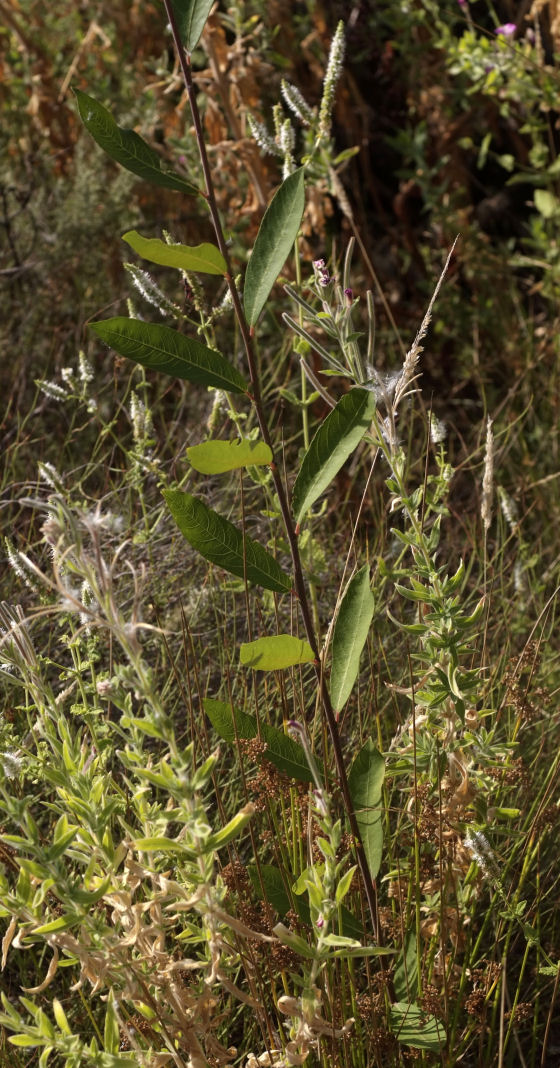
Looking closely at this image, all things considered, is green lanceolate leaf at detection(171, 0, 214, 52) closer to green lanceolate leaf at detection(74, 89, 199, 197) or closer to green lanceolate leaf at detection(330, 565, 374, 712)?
green lanceolate leaf at detection(74, 89, 199, 197)

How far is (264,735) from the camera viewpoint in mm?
1347

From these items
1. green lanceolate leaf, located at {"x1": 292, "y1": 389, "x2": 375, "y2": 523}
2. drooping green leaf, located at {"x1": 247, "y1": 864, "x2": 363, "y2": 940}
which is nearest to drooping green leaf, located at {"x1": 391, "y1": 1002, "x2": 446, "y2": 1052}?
drooping green leaf, located at {"x1": 247, "y1": 864, "x2": 363, "y2": 940}

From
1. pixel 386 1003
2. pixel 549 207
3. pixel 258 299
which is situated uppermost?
pixel 258 299

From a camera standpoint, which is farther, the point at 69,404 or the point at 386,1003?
the point at 69,404

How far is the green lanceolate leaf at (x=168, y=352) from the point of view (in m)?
1.20

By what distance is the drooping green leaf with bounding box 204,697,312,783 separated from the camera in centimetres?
133

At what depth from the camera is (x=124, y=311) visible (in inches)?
148

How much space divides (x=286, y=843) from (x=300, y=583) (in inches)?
20.8

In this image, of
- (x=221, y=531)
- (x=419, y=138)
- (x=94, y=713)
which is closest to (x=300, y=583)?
(x=221, y=531)

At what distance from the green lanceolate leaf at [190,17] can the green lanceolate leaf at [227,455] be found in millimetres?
453

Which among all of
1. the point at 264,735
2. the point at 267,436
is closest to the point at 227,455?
the point at 267,436

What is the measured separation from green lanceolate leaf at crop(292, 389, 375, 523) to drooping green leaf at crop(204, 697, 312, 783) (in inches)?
9.7

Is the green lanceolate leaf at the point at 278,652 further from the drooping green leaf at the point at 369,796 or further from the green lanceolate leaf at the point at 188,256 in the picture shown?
the green lanceolate leaf at the point at 188,256

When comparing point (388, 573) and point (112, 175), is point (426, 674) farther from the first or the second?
point (112, 175)
